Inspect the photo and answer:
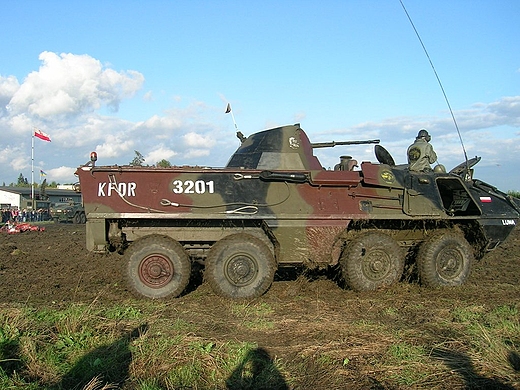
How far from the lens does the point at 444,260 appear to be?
30.8ft

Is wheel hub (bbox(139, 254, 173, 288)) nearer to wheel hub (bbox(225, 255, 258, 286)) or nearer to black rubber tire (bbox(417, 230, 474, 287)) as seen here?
wheel hub (bbox(225, 255, 258, 286))

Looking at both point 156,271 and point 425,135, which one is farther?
point 425,135

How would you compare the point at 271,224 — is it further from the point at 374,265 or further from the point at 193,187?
the point at 374,265

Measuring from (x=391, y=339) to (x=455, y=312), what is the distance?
6.20 ft

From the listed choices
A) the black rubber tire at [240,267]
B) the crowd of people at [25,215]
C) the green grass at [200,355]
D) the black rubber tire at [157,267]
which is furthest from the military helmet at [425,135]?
the crowd of people at [25,215]

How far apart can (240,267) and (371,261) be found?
7.02ft

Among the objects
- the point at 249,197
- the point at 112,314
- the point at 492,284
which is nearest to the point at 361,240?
the point at 249,197

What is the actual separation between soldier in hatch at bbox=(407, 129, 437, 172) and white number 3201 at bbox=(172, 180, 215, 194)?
3.73 m

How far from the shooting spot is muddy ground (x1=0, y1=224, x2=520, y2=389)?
5.25 meters

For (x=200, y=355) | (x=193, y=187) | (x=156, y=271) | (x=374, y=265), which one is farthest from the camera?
(x=374, y=265)

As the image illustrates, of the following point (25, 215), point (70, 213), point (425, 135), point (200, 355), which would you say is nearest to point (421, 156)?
point (425, 135)

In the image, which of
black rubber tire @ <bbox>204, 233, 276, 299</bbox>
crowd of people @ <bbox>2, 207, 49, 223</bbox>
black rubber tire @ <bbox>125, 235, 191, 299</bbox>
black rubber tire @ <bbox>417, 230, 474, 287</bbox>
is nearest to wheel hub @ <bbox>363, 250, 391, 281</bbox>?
black rubber tire @ <bbox>417, 230, 474, 287</bbox>

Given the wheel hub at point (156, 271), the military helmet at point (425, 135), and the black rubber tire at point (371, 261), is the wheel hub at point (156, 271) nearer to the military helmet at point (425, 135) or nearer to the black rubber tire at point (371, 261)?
the black rubber tire at point (371, 261)

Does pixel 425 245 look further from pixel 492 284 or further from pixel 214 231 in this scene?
pixel 214 231
